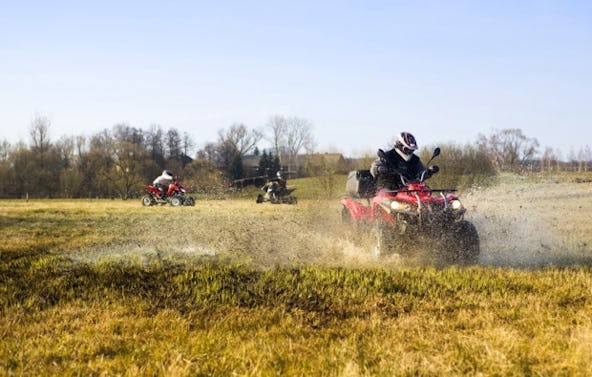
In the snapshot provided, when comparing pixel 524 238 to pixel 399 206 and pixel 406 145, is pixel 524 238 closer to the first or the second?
pixel 406 145

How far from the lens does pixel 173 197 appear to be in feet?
102

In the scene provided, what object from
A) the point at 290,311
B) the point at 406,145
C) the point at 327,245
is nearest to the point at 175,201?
the point at 327,245

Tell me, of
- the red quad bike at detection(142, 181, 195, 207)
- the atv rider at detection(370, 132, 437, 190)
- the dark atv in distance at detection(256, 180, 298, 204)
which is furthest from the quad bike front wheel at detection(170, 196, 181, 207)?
the atv rider at detection(370, 132, 437, 190)

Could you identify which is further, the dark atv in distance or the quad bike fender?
the dark atv in distance

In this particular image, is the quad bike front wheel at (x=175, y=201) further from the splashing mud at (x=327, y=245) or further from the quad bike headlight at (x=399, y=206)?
the quad bike headlight at (x=399, y=206)

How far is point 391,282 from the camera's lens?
6.36m

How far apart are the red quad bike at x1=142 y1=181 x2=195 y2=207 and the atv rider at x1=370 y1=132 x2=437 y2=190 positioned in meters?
22.3

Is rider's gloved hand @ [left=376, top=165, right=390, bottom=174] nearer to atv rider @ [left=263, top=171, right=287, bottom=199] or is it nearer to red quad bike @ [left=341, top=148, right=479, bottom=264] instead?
red quad bike @ [left=341, top=148, right=479, bottom=264]

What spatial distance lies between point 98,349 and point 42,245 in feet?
23.8

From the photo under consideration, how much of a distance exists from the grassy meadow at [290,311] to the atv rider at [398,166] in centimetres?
109

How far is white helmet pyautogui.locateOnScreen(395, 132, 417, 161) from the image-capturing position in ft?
31.0

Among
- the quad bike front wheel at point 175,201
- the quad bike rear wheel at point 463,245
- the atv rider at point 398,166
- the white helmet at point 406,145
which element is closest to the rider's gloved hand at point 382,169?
the atv rider at point 398,166

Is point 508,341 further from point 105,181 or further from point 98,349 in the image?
point 105,181

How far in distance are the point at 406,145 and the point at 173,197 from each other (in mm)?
23300
